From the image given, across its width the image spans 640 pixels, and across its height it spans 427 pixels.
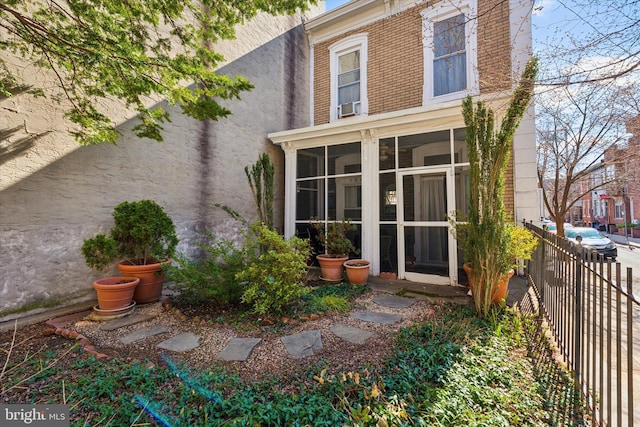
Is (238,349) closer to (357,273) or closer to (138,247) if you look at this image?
(138,247)

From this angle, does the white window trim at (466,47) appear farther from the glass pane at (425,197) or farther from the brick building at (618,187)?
the brick building at (618,187)

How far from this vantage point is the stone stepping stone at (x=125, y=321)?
340 centimetres

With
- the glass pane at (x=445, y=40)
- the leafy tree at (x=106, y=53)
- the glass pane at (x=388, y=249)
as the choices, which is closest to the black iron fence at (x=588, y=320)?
the glass pane at (x=388, y=249)

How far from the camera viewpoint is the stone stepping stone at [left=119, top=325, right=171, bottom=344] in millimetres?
3141

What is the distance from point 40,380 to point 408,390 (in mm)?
2949

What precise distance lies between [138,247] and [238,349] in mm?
2602

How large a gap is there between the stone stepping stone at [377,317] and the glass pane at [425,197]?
227 centimetres

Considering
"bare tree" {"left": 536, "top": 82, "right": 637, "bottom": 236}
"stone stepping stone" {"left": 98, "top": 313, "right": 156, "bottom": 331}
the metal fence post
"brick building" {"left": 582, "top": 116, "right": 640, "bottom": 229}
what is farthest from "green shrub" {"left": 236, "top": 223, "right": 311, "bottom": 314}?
"brick building" {"left": 582, "top": 116, "right": 640, "bottom": 229}

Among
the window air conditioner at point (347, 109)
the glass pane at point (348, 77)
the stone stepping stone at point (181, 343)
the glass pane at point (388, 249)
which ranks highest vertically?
the glass pane at point (348, 77)

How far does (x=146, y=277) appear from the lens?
13.9 ft

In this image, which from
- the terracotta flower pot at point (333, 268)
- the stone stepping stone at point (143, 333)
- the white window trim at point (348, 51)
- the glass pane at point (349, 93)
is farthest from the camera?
the glass pane at point (349, 93)

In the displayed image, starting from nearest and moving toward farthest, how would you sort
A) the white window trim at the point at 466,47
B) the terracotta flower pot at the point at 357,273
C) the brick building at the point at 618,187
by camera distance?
1. the terracotta flower pot at the point at 357,273
2. the white window trim at the point at 466,47
3. the brick building at the point at 618,187

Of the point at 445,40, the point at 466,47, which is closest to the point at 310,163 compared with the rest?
the point at 445,40

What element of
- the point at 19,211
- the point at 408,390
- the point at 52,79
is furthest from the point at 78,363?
the point at 52,79
